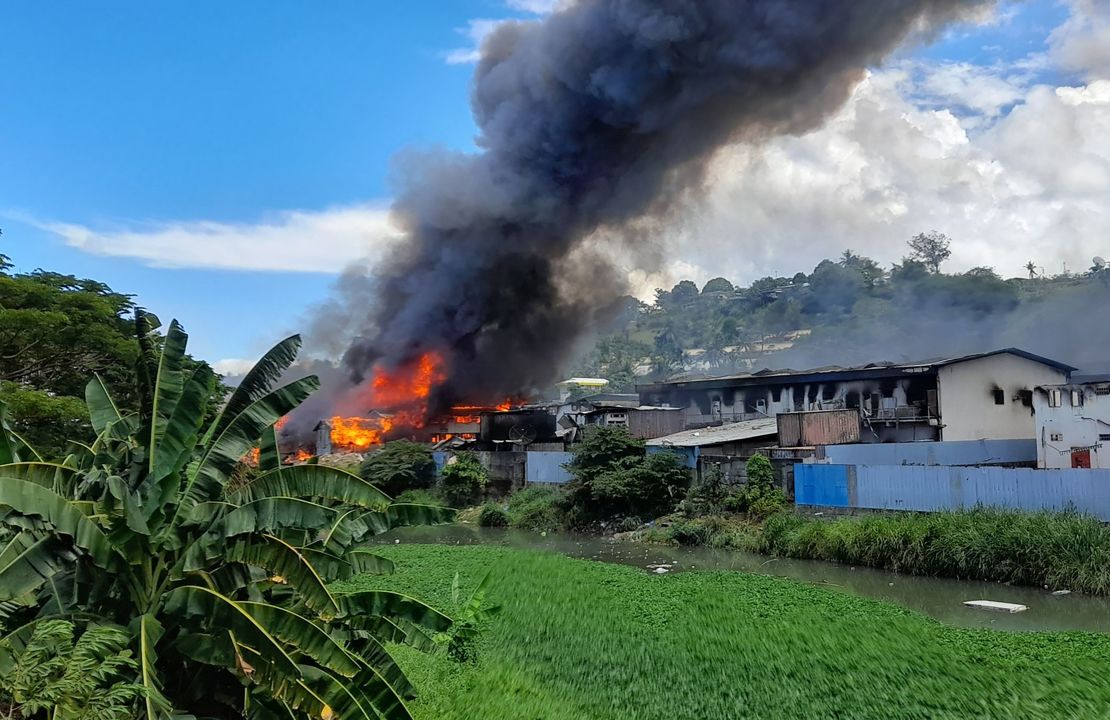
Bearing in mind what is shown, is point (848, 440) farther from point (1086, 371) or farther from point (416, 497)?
point (1086, 371)

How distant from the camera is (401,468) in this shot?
30.4 meters

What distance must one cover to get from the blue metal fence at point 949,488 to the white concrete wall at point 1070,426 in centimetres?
687

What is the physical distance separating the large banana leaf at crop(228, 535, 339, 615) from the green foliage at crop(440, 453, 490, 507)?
81.7ft

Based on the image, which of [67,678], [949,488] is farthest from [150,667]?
[949,488]

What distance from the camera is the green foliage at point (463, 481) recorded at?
97.1 ft

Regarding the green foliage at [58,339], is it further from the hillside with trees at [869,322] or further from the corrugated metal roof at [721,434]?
the hillside with trees at [869,322]

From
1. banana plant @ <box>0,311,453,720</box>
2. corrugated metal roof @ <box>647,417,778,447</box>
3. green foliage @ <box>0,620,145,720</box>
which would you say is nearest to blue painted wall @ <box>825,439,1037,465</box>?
corrugated metal roof @ <box>647,417,778,447</box>

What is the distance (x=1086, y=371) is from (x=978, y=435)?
11.8 m

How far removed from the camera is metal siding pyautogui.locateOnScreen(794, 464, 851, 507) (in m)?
17.8

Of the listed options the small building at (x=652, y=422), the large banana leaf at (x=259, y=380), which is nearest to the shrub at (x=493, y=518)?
the small building at (x=652, y=422)

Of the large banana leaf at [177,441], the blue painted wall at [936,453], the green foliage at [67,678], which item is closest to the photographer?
the green foliage at [67,678]

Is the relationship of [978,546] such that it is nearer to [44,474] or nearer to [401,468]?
[44,474]

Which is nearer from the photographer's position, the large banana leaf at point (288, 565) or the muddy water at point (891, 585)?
the large banana leaf at point (288, 565)

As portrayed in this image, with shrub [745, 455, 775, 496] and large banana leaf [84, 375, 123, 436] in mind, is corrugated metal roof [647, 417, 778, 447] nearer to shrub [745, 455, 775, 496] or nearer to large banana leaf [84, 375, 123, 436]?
shrub [745, 455, 775, 496]
